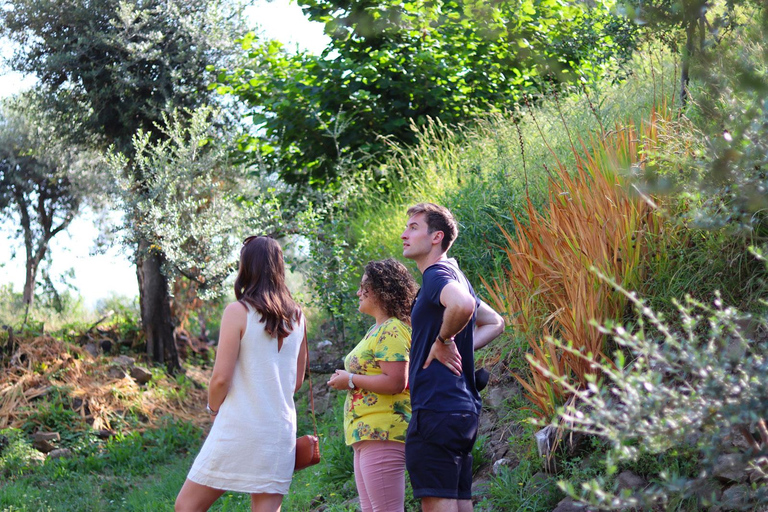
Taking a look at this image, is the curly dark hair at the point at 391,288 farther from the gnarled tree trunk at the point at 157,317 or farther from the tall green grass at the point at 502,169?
the gnarled tree trunk at the point at 157,317

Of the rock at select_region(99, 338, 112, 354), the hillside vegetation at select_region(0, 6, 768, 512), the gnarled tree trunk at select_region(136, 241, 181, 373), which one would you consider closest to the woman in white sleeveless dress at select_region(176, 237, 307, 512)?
the hillside vegetation at select_region(0, 6, 768, 512)

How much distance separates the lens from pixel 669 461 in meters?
3.83

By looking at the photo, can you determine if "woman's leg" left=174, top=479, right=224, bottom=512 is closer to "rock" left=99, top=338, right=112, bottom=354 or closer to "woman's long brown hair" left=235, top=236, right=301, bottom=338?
"woman's long brown hair" left=235, top=236, right=301, bottom=338

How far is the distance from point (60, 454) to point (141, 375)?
216 centimetres

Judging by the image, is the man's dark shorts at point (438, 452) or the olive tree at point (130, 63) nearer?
the man's dark shorts at point (438, 452)

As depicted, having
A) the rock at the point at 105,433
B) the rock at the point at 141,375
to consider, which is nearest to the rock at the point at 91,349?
the rock at the point at 141,375

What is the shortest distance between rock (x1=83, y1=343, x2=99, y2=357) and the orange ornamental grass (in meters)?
7.75

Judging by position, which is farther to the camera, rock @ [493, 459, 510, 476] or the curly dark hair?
rock @ [493, 459, 510, 476]

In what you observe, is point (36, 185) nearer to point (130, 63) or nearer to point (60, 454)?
point (130, 63)

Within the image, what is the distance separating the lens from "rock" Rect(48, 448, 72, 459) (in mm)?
8555

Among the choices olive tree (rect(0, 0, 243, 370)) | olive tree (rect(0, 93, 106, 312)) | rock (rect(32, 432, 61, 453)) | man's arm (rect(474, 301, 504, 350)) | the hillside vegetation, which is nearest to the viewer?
the hillside vegetation

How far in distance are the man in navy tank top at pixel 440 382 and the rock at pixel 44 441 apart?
6.81 m

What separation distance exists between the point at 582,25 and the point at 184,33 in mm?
6774

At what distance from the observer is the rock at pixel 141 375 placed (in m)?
10.7
